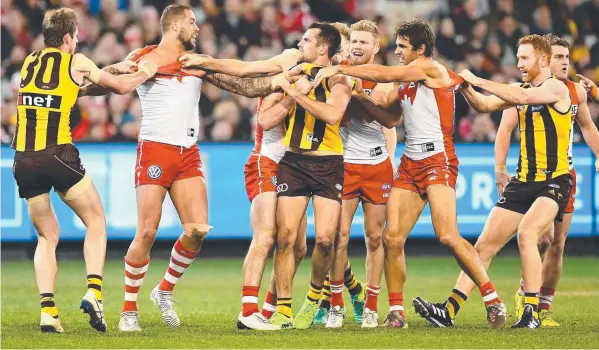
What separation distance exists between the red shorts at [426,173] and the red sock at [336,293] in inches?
39.3

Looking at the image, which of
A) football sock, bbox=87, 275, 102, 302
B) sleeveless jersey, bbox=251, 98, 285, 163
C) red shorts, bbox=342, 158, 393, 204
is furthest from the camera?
red shorts, bbox=342, 158, 393, 204

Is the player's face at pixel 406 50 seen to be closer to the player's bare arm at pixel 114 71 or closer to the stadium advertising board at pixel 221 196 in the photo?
the player's bare arm at pixel 114 71

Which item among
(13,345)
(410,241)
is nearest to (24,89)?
(13,345)

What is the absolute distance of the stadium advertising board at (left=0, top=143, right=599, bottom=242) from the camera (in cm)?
1586

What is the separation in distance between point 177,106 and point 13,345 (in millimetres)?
2442

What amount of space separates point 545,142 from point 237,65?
2.72 m

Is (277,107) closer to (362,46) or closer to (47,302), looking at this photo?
(362,46)

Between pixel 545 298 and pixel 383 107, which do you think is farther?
pixel 545 298

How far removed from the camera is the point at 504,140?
35.0 ft

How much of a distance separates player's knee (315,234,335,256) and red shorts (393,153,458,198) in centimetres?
75

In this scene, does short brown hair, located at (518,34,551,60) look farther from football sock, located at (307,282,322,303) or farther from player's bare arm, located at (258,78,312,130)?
football sock, located at (307,282,322,303)

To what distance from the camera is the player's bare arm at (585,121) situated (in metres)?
10.5

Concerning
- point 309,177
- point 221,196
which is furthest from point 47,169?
point 221,196

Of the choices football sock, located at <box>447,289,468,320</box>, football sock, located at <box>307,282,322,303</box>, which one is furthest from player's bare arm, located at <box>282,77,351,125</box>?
football sock, located at <box>447,289,468,320</box>
